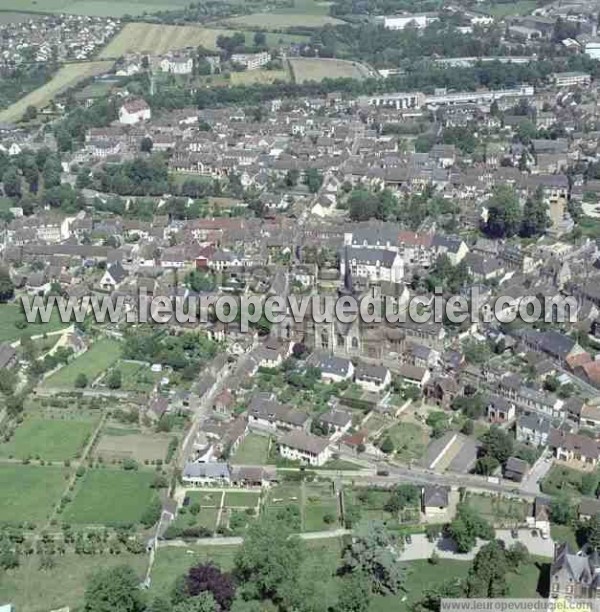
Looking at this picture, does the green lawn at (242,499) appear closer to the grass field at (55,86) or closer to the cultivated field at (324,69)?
the grass field at (55,86)

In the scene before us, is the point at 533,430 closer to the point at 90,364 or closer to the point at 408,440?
the point at 408,440

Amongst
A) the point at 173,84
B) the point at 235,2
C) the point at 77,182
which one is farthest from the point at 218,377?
the point at 235,2

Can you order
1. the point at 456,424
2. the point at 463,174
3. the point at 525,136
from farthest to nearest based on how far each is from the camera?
the point at 525,136, the point at 463,174, the point at 456,424

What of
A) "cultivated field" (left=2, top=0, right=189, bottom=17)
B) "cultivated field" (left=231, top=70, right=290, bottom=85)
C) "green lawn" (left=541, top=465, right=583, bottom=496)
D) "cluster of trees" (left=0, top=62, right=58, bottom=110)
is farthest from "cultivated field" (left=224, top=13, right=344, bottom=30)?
"green lawn" (left=541, top=465, right=583, bottom=496)

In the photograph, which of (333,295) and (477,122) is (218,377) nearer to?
(333,295)

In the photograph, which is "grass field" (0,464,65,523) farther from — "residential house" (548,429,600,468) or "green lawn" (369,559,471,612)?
"residential house" (548,429,600,468)

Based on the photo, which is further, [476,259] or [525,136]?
[525,136]

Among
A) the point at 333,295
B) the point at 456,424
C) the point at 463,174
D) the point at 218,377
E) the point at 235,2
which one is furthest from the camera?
the point at 235,2

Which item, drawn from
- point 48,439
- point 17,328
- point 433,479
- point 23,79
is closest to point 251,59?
point 23,79
